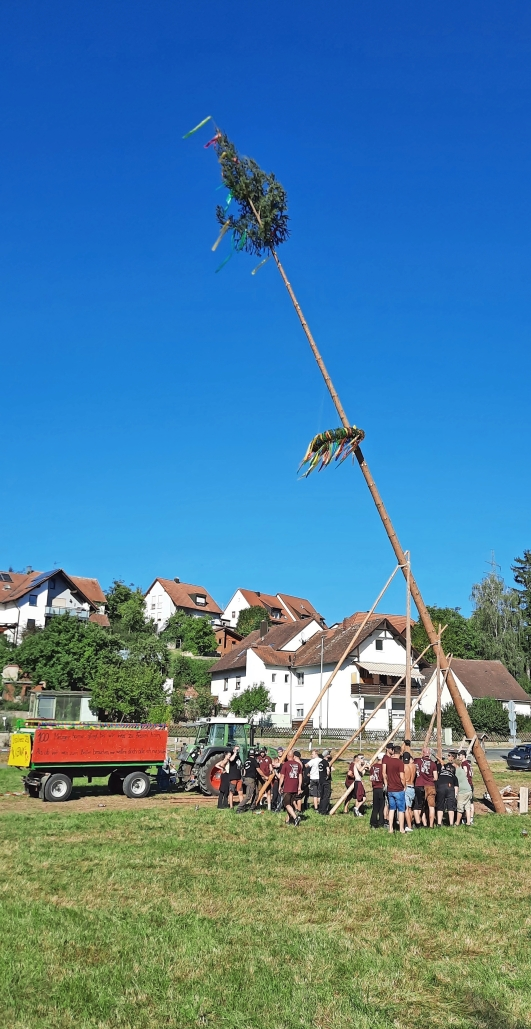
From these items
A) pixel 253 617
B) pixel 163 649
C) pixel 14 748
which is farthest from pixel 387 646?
pixel 14 748

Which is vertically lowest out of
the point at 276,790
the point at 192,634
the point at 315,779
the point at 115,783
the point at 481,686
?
the point at 115,783

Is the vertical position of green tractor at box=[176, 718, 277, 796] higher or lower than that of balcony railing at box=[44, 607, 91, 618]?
lower

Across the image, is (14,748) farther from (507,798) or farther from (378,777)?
(507,798)

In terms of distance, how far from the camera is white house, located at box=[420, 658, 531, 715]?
194ft

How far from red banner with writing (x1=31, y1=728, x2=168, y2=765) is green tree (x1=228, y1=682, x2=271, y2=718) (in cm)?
3668

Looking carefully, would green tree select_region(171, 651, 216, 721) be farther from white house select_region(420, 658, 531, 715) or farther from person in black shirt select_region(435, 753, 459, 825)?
person in black shirt select_region(435, 753, 459, 825)

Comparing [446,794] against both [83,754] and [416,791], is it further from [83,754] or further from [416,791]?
[83,754]

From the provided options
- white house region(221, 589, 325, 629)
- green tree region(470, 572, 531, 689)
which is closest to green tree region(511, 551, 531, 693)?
green tree region(470, 572, 531, 689)

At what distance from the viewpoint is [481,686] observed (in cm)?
6062

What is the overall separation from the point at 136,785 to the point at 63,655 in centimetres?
3300

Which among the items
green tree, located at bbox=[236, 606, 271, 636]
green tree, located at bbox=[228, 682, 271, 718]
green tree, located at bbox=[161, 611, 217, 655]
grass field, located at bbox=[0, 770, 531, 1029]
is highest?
green tree, located at bbox=[236, 606, 271, 636]

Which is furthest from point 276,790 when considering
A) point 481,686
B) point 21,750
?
point 481,686

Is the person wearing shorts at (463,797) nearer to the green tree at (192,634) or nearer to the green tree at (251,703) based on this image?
the green tree at (251,703)

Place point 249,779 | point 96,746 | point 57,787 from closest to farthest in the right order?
point 249,779
point 57,787
point 96,746
